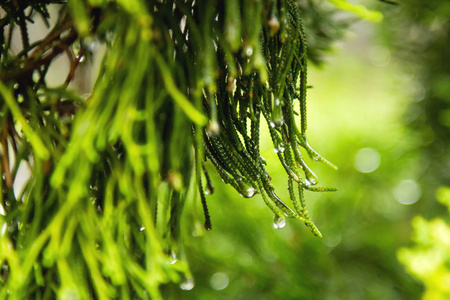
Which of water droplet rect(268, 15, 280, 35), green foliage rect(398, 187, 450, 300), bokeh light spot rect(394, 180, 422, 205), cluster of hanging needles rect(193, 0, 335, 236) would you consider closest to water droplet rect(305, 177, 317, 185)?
cluster of hanging needles rect(193, 0, 335, 236)

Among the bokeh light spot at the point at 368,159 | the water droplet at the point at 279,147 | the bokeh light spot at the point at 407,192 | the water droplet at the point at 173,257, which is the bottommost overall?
the bokeh light spot at the point at 407,192

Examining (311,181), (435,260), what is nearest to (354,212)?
(435,260)

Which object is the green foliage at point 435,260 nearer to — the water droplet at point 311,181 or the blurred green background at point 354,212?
the blurred green background at point 354,212

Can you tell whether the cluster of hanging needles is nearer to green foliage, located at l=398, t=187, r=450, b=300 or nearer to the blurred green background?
the blurred green background

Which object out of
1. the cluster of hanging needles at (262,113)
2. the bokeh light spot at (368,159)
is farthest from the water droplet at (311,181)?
the bokeh light spot at (368,159)

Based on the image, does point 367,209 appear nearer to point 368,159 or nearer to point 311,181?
point 368,159

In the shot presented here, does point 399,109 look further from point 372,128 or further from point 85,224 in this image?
point 85,224
